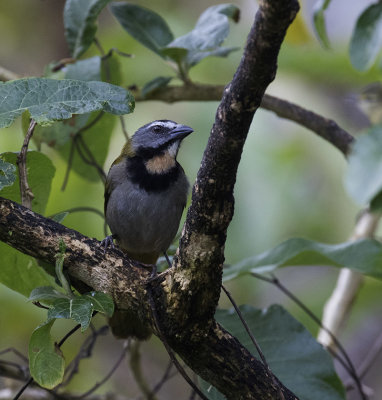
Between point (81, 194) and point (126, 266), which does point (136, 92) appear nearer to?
point (81, 194)

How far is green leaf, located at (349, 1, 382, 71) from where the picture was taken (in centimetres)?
300

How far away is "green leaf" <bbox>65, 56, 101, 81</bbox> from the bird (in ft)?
1.80

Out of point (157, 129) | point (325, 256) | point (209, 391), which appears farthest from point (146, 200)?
point (209, 391)

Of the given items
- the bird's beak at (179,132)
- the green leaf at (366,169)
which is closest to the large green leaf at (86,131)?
the bird's beak at (179,132)

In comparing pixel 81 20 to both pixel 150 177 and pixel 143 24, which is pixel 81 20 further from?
pixel 150 177

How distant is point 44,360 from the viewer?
223 cm

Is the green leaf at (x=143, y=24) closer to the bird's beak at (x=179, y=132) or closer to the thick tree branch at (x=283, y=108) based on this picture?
the thick tree branch at (x=283, y=108)

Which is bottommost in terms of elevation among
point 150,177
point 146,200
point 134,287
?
point 146,200

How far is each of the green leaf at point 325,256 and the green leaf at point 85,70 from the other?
4.07 ft

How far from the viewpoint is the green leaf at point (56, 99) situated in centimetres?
230

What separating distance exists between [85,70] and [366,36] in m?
1.41

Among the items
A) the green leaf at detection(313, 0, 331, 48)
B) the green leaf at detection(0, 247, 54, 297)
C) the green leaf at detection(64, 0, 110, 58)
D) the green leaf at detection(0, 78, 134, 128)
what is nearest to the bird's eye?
the green leaf at detection(64, 0, 110, 58)

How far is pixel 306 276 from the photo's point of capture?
21.7 feet

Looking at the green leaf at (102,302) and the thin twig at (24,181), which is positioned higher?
the thin twig at (24,181)
